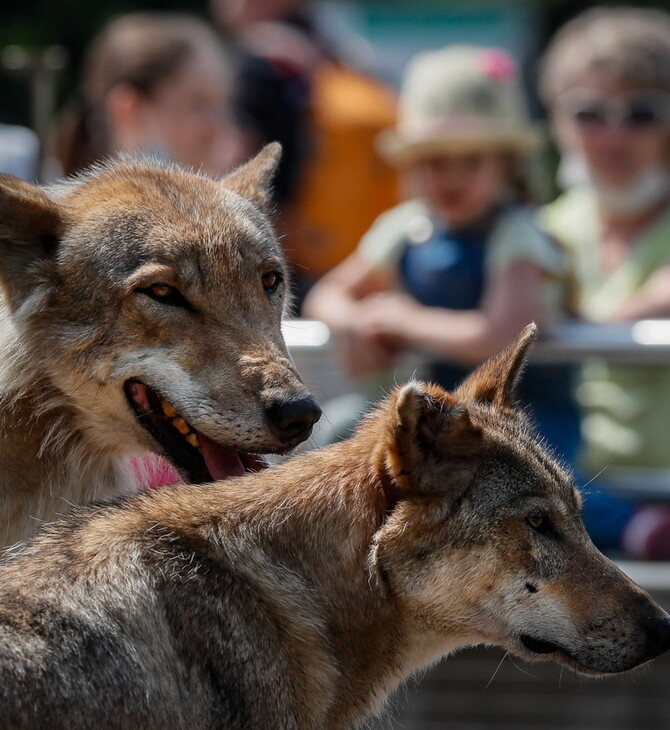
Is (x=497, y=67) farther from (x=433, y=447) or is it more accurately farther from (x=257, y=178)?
(x=433, y=447)

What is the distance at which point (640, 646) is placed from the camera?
3744 mm

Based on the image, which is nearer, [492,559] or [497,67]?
[492,559]

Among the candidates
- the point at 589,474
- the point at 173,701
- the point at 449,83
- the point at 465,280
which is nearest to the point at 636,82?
the point at 449,83

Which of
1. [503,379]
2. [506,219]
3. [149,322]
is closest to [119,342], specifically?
[149,322]

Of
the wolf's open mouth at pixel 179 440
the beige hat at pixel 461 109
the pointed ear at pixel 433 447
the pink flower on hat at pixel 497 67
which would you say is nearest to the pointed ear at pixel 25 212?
the wolf's open mouth at pixel 179 440

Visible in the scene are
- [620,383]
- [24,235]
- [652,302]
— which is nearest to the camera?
[24,235]

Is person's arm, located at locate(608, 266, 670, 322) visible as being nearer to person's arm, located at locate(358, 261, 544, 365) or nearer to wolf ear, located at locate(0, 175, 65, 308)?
person's arm, located at locate(358, 261, 544, 365)

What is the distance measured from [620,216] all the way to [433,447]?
373 cm

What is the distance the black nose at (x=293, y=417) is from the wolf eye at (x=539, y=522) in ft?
2.35

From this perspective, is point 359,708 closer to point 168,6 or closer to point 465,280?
point 465,280

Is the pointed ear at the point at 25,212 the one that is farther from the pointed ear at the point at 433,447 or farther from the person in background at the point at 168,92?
the person in background at the point at 168,92

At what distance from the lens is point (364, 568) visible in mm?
3736

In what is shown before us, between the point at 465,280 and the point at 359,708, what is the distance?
3.35 meters

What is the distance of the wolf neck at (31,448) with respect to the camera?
13.8ft
